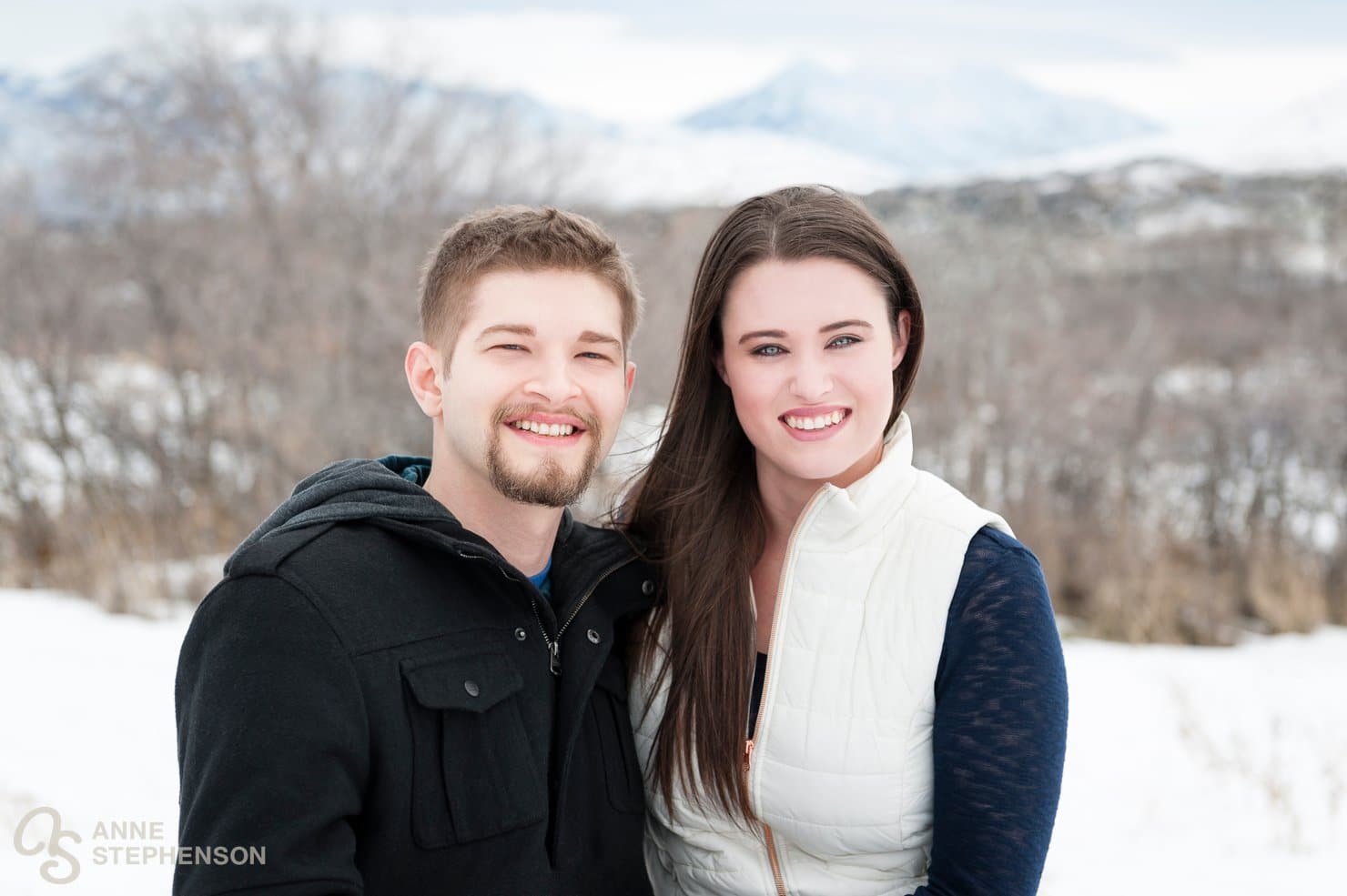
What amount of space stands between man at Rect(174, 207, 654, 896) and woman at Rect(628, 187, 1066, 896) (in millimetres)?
184

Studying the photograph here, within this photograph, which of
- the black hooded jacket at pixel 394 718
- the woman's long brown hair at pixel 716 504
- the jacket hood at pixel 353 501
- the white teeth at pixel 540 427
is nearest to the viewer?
the black hooded jacket at pixel 394 718

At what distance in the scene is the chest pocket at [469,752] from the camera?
1.95 metres

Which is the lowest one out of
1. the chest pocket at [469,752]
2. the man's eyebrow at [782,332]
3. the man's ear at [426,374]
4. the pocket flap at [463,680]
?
the chest pocket at [469,752]

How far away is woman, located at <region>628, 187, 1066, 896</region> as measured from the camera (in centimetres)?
211

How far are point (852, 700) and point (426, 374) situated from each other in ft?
3.86

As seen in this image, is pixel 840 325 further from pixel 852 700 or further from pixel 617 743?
pixel 617 743

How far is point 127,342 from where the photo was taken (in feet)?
43.2

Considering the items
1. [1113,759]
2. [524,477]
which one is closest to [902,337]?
[524,477]

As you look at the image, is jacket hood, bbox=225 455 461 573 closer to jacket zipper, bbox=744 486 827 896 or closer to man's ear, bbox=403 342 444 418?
man's ear, bbox=403 342 444 418

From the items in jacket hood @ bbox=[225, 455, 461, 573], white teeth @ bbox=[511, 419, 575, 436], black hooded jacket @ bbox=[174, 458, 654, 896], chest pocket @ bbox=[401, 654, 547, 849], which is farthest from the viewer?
white teeth @ bbox=[511, 419, 575, 436]

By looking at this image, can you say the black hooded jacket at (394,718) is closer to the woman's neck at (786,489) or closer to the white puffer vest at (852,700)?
the white puffer vest at (852,700)

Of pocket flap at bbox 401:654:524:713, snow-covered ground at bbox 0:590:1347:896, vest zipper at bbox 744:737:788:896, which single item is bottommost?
snow-covered ground at bbox 0:590:1347:896

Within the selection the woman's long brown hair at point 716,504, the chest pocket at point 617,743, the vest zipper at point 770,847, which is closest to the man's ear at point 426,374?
the woman's long brown hair at point 716,504

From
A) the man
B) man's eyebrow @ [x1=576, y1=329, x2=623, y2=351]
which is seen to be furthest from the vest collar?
man's eyebrow @ [x1=576, y1=329, x2=623, y2=351]
